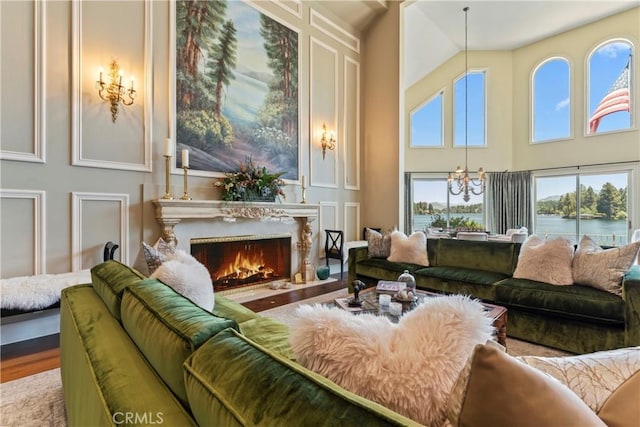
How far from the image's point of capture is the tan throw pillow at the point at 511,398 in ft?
1.69

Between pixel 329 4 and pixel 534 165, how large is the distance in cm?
577

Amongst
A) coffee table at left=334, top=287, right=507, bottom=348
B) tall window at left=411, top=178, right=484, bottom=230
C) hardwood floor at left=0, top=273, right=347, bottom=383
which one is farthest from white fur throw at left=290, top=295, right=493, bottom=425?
tall window at left=411, top=178, right=484, bottom=230

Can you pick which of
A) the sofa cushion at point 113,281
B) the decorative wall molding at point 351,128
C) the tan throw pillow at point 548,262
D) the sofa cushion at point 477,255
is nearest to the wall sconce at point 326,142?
the decorative wall molding at point 351,128

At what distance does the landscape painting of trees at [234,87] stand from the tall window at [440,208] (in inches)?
170

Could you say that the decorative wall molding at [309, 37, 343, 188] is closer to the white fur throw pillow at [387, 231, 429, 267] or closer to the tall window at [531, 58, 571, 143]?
the white fur throw pillow at [387, 231, 429, 267]

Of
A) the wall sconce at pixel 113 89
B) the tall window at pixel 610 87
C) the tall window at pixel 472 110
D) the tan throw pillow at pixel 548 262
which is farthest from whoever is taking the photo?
the tall window at pixel 472 110

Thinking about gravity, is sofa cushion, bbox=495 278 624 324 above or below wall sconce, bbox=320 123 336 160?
below

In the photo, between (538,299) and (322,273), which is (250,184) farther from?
(538,299)

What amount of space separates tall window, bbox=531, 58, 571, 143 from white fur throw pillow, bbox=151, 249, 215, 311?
812cm

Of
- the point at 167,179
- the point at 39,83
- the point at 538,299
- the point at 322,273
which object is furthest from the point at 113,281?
the point at 322,273

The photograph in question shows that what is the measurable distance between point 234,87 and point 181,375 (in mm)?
4016

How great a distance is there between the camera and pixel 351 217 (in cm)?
584

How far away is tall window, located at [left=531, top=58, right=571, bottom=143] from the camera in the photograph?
6816 millimetres

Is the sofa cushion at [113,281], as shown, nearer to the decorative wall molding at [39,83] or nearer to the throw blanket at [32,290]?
the throw blanket at [32,290]
